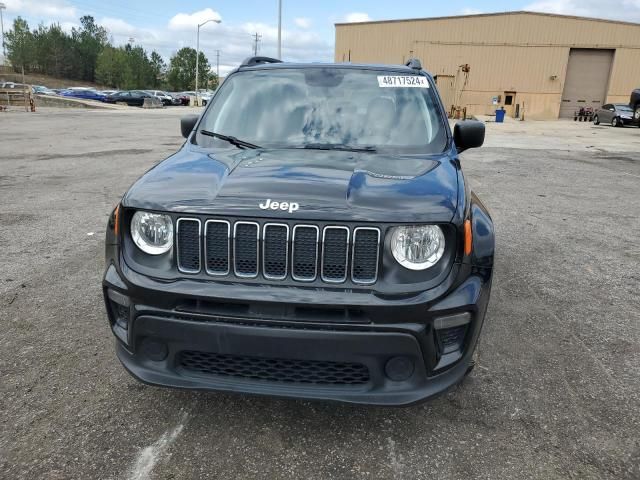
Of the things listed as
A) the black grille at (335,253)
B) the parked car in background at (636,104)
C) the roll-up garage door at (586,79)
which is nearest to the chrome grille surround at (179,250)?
the black grille at (335,253)

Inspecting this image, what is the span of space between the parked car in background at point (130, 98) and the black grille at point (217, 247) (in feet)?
184

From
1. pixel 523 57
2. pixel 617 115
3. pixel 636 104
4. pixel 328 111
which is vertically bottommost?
pixel 617 115

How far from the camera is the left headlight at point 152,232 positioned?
244 centimetres

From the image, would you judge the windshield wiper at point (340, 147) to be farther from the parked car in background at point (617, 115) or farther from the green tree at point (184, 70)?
the green tree at point (184, 70)

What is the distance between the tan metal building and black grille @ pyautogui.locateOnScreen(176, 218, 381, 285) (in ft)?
146

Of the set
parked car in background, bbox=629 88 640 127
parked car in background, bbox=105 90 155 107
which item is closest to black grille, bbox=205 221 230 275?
parked car in background, bbox=629 88 640 127

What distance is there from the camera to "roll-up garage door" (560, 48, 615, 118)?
45.0 m

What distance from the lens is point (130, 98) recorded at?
54.7m

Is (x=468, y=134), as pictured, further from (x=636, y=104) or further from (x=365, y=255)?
(x=636, y=104)

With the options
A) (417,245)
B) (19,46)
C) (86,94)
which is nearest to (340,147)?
(417,245)

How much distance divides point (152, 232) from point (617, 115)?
37.0 metres

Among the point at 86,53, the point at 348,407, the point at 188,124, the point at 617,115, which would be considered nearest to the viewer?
the point at 348,407

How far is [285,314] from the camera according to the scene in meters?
2.26

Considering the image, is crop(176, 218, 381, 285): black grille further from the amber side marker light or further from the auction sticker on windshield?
the auction sticker on windshield
